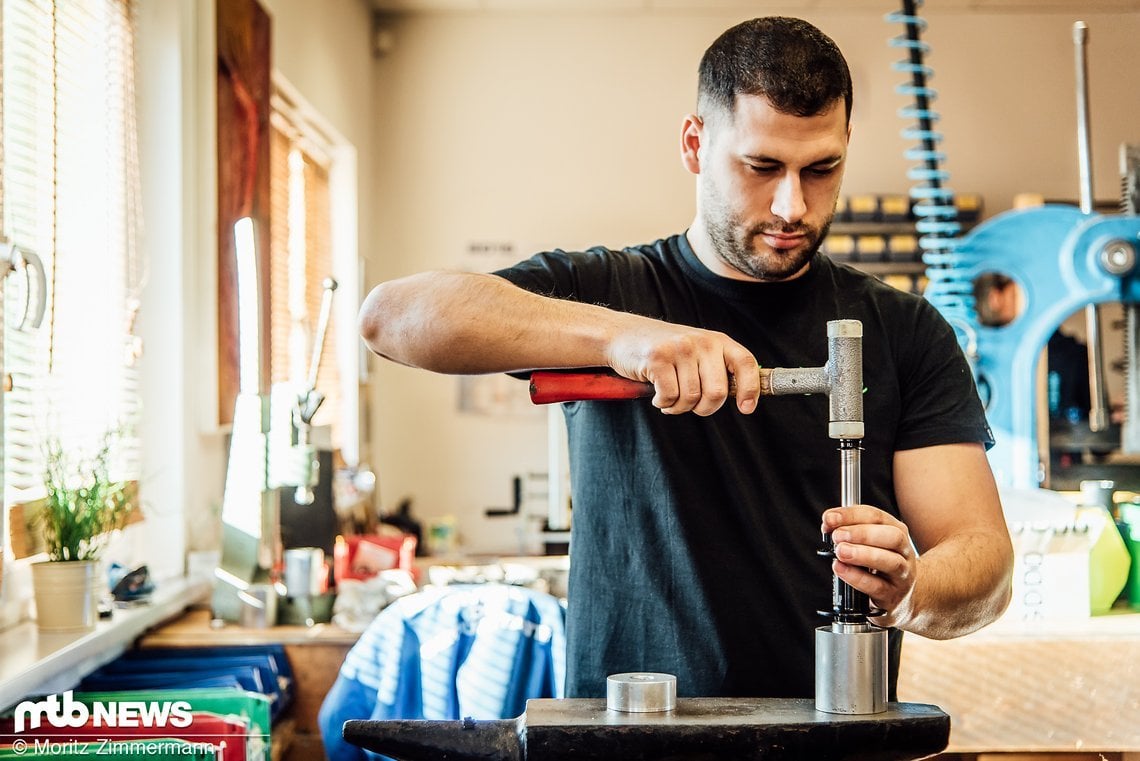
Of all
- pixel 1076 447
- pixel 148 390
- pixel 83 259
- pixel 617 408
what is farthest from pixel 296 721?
pixel 1076 447

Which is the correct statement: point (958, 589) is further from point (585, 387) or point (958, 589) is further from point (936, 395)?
point (585, 387)

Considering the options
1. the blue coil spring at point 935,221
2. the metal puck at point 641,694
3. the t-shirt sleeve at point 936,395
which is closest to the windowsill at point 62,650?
the metal puck at point 641,694

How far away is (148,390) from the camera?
9.46 ft

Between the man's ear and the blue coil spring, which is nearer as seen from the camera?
the man's ear

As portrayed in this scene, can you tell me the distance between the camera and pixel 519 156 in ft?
18.9

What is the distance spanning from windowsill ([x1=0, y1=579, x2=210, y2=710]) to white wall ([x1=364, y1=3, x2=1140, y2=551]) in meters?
3.16

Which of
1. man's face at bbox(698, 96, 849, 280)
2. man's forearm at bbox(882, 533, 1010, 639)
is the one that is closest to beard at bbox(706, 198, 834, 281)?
man's face at bbox(698, 96, 849, 280)

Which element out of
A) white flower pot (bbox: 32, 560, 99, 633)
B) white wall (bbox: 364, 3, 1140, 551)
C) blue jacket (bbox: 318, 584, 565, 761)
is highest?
white wall (bbox: 364, 3, 1140, 551)

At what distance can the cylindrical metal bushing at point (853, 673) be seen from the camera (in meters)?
1.04

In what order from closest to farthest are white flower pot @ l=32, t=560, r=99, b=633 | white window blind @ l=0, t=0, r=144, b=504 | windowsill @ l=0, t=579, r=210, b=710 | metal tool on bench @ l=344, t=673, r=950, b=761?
metal tool on bench @ l=344, t=673, r=950, b=761 → windowsill @ l=0, t=579, r=210, b=710 → white flower pot @ l=32, t=560, r=99, b=633 → white window blind @ l=0, t=0, r=144, b=504

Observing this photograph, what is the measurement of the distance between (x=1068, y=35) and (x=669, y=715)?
18.7 feet

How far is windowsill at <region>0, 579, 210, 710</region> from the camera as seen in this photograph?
1.84 m

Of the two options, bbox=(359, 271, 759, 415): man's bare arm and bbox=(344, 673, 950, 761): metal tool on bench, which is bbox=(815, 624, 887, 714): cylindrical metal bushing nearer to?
bbox=(344, 673, 950, 761): metal tool on bench

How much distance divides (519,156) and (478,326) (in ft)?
15.1
